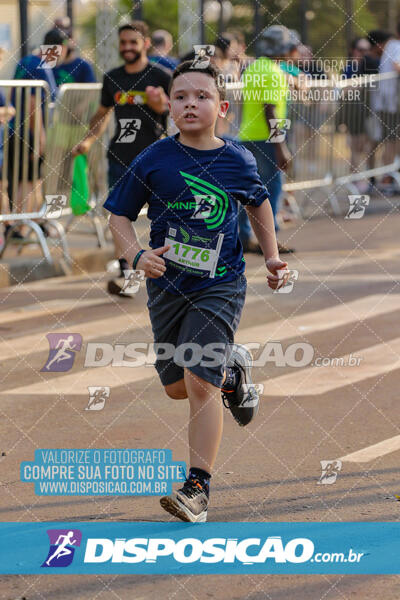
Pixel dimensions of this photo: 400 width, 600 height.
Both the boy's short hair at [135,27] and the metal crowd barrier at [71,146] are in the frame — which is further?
the metal crowd barrier at [71,146]

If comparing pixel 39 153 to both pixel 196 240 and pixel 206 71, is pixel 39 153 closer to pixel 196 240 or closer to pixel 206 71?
pixel 206 71

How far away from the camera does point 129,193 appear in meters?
5.12

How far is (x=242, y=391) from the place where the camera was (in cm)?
553

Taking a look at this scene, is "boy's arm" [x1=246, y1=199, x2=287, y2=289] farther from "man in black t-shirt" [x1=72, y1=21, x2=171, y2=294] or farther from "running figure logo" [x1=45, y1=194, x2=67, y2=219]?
"running figure logo" [x1=45, y1=194, x2=67, y2=219]

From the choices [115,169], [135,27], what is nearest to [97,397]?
[115,169]

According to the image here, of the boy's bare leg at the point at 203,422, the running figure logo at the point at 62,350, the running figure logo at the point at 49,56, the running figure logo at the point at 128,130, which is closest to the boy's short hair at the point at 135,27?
the running figure logo at the point at 128,130

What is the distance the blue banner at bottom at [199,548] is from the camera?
4.36 m

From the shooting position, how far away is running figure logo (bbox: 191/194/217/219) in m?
5.01

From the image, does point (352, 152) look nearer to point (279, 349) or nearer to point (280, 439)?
point (279, 349)

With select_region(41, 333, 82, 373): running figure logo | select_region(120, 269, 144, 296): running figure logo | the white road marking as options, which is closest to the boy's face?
select_region(41, 333, 82, 373): running figure logo

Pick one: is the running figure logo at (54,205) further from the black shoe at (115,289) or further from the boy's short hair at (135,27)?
the boy's short hair at (135,27)

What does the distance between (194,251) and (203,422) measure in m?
0.65

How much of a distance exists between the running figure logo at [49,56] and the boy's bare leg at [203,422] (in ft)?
24.5

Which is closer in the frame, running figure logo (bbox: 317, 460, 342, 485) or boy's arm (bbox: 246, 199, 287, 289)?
boy's arm (bbox: 246, 199, 287, 289)
